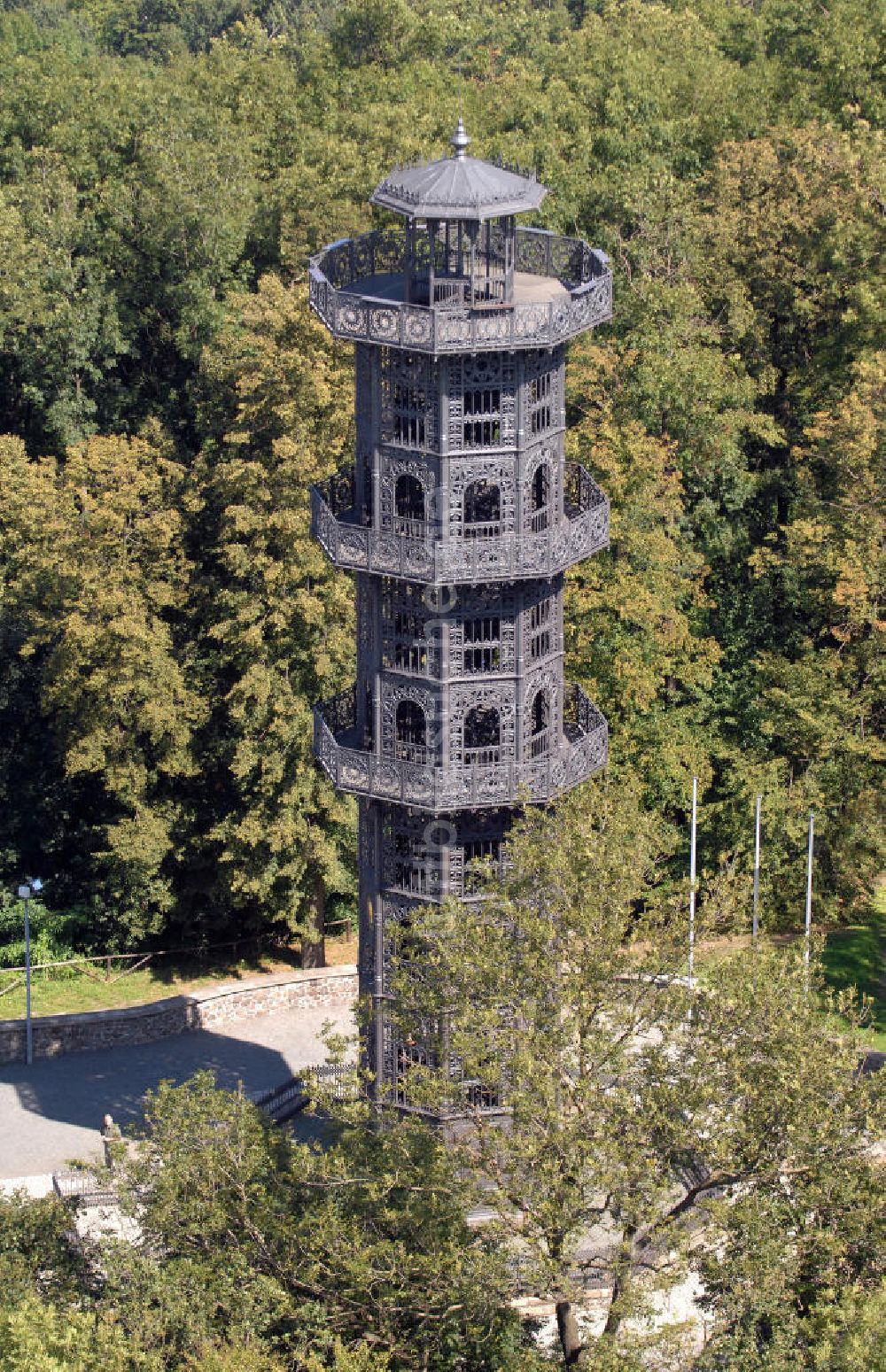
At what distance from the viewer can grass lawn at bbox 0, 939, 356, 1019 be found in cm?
5397

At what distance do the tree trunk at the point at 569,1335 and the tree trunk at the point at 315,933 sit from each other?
Result: 854 inches

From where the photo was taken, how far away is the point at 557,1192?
3247 cm

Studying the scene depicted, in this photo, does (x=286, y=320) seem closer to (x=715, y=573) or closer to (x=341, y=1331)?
(x=715, y=573)

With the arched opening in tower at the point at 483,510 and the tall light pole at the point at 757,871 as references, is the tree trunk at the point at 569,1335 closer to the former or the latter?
the arched opening in tower at the point at 483,510

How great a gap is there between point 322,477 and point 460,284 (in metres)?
16.8

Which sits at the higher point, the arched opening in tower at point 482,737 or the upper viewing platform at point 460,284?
the upper viewing platform at point 460,284

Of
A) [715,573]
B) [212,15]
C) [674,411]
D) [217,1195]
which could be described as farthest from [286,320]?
[212,15]

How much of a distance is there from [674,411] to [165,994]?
20194mm

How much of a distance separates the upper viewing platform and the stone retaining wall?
19.3 metres

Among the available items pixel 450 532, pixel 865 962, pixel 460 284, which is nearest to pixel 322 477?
pixel 450 532

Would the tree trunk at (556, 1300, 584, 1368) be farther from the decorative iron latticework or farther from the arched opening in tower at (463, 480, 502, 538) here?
the arched opening in tower at (463, 480, 502, 538)

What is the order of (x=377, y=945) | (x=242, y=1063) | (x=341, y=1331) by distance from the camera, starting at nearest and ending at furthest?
(x=341, y=1331) → (x=377, y=945) → (x=242, y=1063)

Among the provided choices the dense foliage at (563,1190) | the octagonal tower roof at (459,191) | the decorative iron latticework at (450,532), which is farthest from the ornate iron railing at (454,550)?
the octagonal tower roof at (459,191)

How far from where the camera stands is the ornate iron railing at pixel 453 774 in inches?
1464
